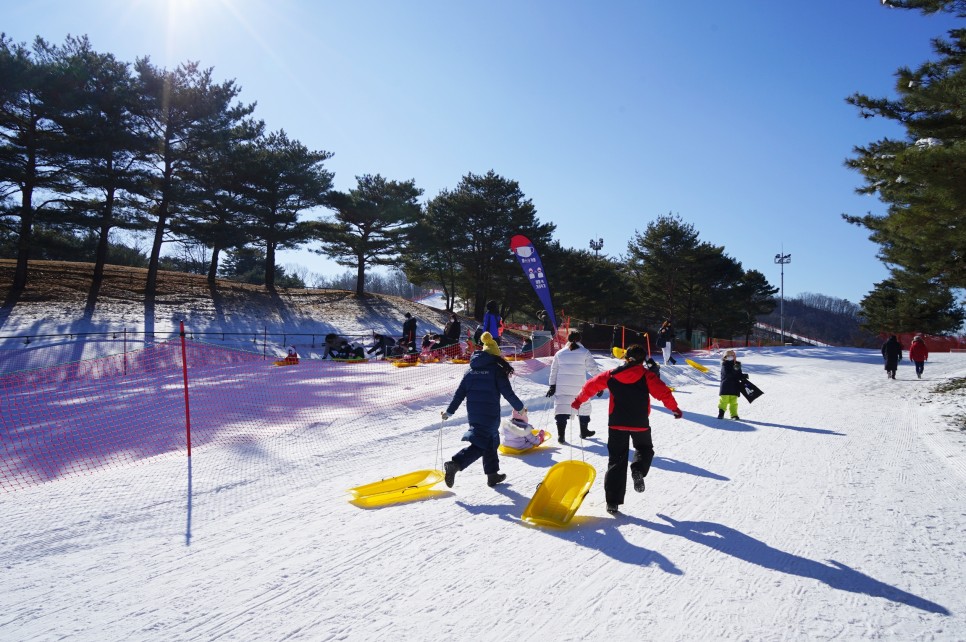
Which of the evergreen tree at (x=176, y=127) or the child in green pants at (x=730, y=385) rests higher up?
the evergreen tree at (x=176, y=127)

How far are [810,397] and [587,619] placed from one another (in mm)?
12777

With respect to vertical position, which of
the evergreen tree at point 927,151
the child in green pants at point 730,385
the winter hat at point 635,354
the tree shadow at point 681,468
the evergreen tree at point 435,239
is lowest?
the tree shadow at point 681,468

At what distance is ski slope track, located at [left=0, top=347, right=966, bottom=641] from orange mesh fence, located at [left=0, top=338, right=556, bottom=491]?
0.87 meters

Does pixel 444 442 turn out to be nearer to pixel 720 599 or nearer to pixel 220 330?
pixel 720 599

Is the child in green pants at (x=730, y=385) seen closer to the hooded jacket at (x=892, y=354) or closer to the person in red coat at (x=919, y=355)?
the hooded jacket at (x=892, y=354)

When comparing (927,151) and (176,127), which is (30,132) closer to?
(176,127)

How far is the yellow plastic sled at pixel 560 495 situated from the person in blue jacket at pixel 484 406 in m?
0.80

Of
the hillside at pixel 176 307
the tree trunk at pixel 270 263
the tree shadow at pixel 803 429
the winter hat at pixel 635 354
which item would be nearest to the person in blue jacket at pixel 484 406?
the winter hat at pixel 635 354

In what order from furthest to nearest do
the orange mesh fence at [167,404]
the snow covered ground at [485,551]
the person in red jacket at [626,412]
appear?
the orange mesh fence at [167,404] < the person in red jacket at [626,412] < the snow covered ground at [485,551]

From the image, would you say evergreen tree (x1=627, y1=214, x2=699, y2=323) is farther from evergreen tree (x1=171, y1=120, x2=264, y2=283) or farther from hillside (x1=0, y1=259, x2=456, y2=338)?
evergreen tree (x1=171, y1=120, x2=264, y2=283)

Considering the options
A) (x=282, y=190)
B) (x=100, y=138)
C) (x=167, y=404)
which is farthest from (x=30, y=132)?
(x=167, y=404)

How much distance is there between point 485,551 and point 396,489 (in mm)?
1718

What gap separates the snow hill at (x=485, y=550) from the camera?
135 inches

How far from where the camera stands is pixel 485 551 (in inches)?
175
